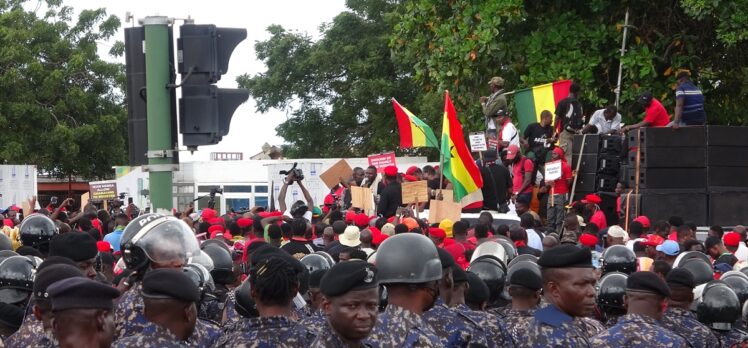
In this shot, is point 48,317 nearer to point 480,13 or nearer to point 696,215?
point 696,215

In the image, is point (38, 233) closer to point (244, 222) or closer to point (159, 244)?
point (159, 244)

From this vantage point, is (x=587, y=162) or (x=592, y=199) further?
(x=587, y=162)

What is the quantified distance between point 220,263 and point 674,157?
911 centimetres

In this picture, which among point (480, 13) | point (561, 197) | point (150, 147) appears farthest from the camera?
point (480, 13)

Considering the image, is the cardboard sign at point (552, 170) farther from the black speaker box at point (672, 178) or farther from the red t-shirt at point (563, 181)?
the black speaker box at point (672, 178)

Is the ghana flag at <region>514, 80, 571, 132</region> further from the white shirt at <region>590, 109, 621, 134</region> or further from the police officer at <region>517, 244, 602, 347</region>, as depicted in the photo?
the police officer at <region>517, 244, 602, 347</region>

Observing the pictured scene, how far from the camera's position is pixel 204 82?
862cm

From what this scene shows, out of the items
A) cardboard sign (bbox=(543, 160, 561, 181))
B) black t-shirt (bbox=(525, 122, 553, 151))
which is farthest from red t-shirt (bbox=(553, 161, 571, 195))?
black t-shirt (bbox=(525, 122, 553, 151))

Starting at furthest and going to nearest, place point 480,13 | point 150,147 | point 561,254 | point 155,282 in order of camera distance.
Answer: point 480,13 < point 150,147 < point 561,254 < point 155,282

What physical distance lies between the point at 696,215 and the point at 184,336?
12.3m

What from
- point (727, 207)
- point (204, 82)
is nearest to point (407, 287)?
point (204, 82)

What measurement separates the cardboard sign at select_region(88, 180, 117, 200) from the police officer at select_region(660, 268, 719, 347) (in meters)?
17.5

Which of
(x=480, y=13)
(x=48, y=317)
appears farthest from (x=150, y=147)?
(x=480, y=13)

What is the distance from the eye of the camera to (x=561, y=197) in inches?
706
